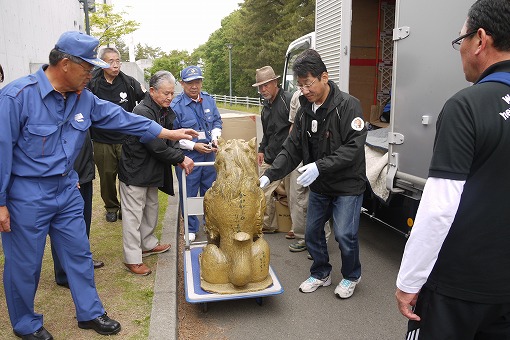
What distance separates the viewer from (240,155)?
12.8ft

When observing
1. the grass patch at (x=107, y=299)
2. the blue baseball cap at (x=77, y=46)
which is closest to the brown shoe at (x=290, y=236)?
the grass patch at (x=107, y=299)


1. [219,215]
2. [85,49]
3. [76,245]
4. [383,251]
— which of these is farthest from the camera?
[383,251]

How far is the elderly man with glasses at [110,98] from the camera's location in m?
5.38

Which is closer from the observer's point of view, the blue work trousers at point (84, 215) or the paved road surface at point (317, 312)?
the paved road surface at point (317, 312)

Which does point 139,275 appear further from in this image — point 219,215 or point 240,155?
point 240,155

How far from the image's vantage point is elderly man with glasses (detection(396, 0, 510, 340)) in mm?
1657

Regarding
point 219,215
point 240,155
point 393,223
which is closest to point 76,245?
point 219,215

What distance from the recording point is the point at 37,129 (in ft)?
9.38

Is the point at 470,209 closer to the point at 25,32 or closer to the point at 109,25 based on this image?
the point at 25,32

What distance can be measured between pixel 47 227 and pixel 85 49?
126 cm

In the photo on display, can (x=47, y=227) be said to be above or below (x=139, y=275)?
Result: above

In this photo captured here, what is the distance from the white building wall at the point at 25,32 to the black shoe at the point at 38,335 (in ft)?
19.0

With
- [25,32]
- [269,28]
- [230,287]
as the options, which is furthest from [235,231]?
[269,28]

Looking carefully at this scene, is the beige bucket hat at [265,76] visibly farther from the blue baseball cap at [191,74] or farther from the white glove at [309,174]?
the white glove at [309,174]
